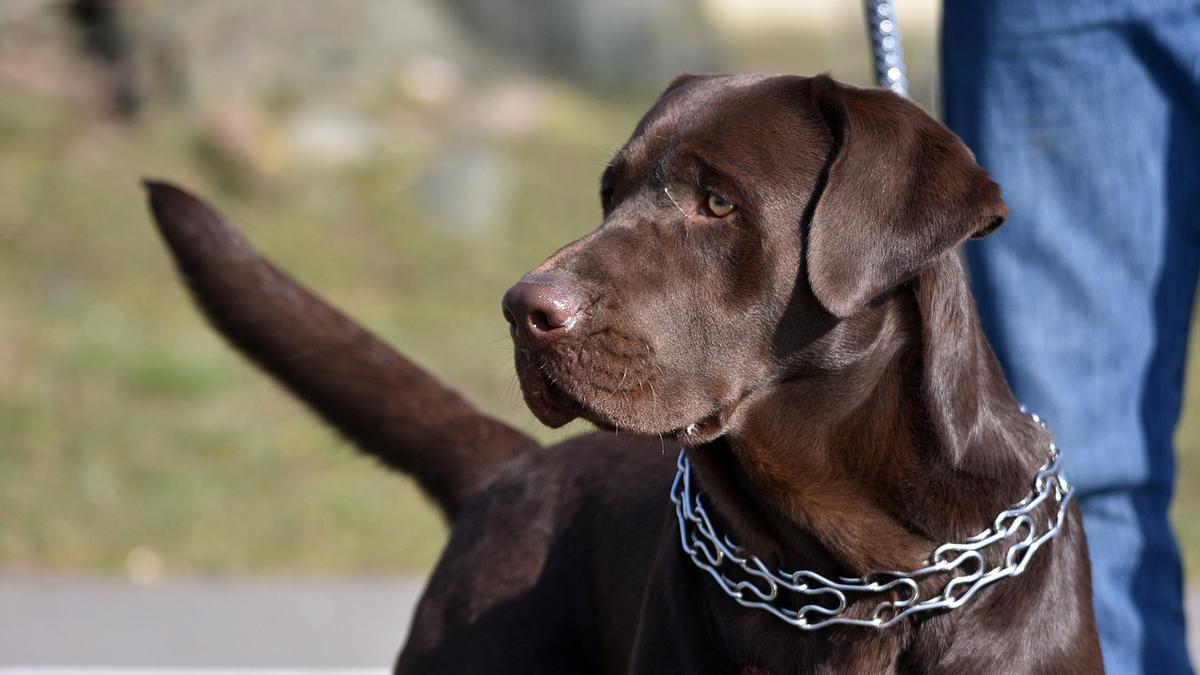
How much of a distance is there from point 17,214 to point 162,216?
6.40 m

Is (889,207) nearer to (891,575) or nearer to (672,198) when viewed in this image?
(672,198)

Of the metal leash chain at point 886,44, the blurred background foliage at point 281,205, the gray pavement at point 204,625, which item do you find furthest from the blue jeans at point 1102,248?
the blurred background foliage at point 281,205

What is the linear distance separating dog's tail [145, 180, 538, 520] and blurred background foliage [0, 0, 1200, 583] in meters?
2.46

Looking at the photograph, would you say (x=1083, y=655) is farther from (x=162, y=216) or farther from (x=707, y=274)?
(x=162, y=216)

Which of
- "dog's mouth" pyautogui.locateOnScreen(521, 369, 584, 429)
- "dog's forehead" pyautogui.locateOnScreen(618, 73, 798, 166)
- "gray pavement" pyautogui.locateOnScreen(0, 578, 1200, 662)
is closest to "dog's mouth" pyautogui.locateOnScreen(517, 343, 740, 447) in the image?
"dog's mouth" pyautogui.locateOnScreen(521, 369, 584, 429)

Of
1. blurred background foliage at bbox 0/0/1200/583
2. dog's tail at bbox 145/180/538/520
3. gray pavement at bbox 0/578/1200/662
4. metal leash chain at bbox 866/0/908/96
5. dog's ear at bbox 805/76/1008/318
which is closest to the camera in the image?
dog's ear at bbox 805/76/1008/318

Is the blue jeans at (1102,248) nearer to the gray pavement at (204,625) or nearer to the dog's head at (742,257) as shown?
the dog's head at (742,257)

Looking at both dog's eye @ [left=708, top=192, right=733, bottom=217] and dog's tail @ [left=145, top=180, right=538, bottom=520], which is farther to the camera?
dog's tail @ [left=145, top=180, right=538, bottom=520]

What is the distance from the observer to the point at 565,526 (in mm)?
2949

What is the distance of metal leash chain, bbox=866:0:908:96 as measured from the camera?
293cm

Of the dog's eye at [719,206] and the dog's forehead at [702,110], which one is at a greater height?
the dog's forehead at [702,110]

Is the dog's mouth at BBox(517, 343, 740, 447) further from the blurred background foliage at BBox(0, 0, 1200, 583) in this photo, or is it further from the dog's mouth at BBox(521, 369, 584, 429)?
the blurred background foliage at BBox(0, 0, 1200, 583)

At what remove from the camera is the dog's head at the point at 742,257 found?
2.26 meters

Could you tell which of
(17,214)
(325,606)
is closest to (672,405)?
(325,606)
